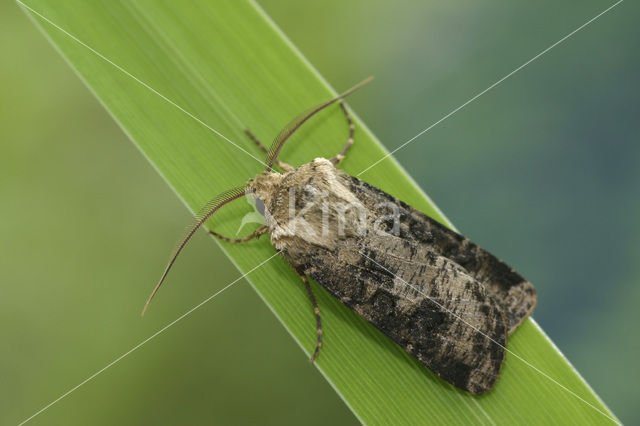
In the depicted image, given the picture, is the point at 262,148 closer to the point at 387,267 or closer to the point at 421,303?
the point at 387,267

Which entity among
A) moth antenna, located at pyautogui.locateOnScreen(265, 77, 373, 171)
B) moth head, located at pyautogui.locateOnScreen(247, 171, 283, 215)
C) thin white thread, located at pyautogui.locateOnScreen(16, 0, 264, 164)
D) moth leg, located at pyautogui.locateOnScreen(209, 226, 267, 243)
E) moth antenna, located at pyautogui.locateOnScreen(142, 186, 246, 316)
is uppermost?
thin white thread, located at pyautogui.locateOnScreen(16, 0, 264, 164)

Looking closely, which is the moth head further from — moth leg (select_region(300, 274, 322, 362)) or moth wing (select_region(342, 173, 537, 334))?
moth leg (select_region(300, 274, 322, 362))

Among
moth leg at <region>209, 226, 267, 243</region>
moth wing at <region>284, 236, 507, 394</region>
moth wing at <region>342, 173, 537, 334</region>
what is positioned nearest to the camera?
moth wing at <region>284, 236, 507, 394</region>

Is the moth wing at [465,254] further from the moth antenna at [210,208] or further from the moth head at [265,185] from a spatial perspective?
the moth antenna at [210,208]

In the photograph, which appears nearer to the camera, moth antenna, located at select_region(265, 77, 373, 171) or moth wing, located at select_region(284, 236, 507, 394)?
moth wing, located at select_region(284, 236, 507, 394)

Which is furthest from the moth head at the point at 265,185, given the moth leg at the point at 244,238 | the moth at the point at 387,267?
the moth leg at the point at 244,238

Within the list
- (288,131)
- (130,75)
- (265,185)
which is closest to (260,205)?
(265,185)

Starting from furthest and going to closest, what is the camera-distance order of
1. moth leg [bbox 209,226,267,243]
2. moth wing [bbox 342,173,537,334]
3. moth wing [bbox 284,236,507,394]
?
1. moth leg [bbox 209,226,267,243]
2. moth wing [bbox 342,173,537,334]
3. moth wing [bbox 284,236,507,394]

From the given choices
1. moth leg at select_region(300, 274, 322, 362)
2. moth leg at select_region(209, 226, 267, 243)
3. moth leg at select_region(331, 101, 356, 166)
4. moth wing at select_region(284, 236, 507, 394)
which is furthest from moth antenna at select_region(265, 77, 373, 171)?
moth leg at select_region(300, 274, 322, 362)
